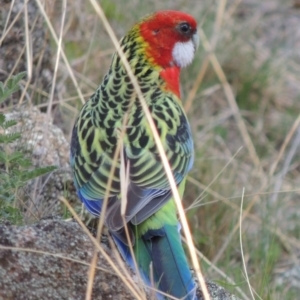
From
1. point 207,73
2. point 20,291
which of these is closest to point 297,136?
point 207,73

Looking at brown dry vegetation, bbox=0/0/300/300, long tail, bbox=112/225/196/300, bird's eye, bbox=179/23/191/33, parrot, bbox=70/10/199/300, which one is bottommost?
brown dry vegetation, bbox=0/0/300/300

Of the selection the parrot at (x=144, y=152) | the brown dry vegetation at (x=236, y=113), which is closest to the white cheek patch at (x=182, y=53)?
the parrot at (x=144, y=152)

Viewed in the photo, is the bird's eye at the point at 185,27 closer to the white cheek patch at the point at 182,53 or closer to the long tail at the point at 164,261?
the white cheek patch at the point at 182,53

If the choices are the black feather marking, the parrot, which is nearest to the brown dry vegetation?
the parrot

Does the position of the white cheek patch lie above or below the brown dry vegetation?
above

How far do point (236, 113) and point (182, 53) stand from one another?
1415 millimetres

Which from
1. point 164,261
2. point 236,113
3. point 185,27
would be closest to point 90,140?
point 164,261

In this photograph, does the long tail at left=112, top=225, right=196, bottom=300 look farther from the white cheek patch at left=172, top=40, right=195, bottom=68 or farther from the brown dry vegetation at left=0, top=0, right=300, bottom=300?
the white cheek patch at left=172, top=40, right=195, bottom=68

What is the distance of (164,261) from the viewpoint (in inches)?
119

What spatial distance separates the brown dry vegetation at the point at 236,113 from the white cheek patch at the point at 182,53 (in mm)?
165

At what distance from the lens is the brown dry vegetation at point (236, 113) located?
4789mm

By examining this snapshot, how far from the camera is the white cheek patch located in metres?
4.21

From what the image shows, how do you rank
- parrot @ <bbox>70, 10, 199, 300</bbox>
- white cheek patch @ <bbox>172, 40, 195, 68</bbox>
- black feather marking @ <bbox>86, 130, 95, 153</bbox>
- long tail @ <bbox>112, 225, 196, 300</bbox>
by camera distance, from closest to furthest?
long tail @ <bbox>112, 225, 196, 300</bbox> < parrot @ <bbox>70, 10, 199, 300</bbox> < black feather marking @ <bbox>86, 130, 95, 153</bbox> < white cheek patch @ <bbox>172, 40, 195, 68</bbox>

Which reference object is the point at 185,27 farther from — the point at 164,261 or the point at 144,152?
the point at 164,261
